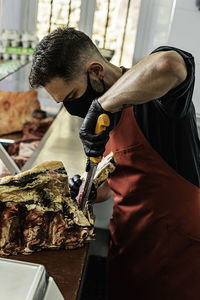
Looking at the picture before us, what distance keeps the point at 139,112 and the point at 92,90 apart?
0.81ft

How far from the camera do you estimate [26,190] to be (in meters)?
1.20

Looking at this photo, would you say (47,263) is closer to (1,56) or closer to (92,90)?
(92,90)

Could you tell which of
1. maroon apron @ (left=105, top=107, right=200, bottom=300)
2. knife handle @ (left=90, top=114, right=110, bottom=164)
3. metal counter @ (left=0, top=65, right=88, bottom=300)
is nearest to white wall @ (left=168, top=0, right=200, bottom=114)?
metal counter @ (left=0, top=65, right=88, bottom=300)

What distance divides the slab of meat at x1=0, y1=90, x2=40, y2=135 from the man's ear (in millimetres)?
1240

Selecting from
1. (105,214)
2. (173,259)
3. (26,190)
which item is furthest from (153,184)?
(105,214)

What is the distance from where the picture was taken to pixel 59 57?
1.40m

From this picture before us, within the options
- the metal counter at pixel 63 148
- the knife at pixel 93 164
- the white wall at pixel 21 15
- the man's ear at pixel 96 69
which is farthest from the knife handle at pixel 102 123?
the white wall at pixel 21 15

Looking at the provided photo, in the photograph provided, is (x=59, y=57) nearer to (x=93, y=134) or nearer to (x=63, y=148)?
(x=93, y=134)

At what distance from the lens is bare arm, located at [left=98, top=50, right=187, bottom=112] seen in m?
1.23

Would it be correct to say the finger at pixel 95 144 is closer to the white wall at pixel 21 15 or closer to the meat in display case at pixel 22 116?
the meat in display case at pixel 22 116

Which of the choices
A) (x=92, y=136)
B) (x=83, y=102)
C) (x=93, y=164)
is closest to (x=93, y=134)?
(x=92, y=136)

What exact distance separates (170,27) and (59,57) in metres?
2.45

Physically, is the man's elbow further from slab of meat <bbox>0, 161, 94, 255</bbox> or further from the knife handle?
slab of meat <bbox>0, 161, 94, 255</bbox>

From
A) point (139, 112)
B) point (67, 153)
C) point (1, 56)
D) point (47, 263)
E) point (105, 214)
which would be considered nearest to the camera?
point (47, 263)
